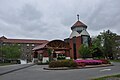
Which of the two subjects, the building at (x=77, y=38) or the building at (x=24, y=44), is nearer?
the building at (x=77, y=38)

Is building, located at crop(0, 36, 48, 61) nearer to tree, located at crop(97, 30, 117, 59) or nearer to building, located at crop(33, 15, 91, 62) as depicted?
building, located at crop(33, 15, 91, 62)

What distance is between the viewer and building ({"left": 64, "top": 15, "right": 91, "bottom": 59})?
228ft

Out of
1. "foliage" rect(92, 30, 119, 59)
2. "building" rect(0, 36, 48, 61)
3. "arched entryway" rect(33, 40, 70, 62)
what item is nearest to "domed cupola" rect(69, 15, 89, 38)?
"foliage" rect(92, 30, 119, 59)

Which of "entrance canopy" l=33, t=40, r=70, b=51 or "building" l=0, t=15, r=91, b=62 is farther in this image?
"entrance canopy" l=33, t=40, r=70, b=51

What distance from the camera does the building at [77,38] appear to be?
228ft

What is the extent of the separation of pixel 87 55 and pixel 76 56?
10.3m

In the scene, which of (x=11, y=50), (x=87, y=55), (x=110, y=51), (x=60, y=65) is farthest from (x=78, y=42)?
(x=60, y=65)

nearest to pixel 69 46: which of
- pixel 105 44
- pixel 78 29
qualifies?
pixel 78 29

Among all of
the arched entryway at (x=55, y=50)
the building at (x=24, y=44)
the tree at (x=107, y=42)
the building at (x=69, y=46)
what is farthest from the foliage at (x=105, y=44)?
the building at (x=24, y=44)

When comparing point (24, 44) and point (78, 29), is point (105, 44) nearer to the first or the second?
point (78, 29)

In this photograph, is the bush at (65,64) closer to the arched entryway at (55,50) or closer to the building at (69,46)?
the arched entryway at (55,50)

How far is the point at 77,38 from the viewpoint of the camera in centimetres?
7088

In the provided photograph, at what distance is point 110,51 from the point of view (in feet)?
263

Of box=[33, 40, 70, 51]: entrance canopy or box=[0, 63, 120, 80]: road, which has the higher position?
box=[33, 40, 70, 51]: entrance canopy
